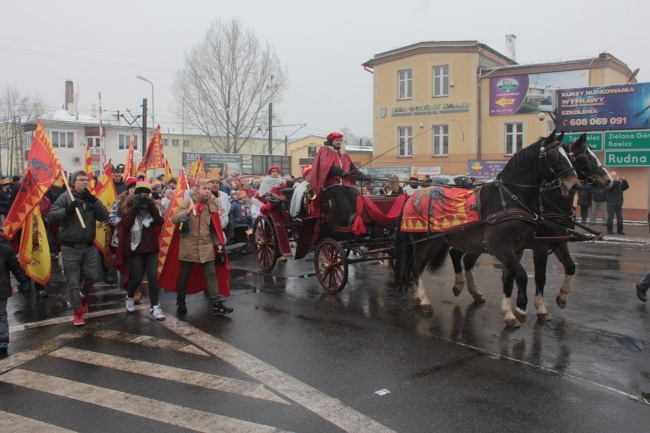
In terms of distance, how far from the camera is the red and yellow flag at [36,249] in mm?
8281

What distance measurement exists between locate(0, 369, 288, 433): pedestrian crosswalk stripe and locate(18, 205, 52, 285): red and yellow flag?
3.22 m

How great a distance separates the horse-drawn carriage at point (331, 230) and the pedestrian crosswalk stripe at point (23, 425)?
4.86 metres

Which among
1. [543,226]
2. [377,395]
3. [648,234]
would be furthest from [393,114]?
[377,395]

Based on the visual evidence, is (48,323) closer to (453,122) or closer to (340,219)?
(340,219)

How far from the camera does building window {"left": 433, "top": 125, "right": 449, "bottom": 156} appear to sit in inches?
1246

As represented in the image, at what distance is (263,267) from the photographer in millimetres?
10828

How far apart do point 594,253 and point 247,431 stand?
11.4 metres

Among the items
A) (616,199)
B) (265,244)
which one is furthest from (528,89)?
(265,244)

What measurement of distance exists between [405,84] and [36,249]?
1059 inches

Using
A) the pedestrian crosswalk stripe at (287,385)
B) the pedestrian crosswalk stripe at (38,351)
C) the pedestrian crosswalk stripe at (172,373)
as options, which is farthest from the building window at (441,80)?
the pedestrian crosswalk stripe at (172,373)

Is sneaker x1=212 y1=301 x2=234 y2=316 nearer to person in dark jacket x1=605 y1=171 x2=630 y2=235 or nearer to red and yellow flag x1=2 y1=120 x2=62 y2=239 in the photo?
red and yellow flag x1=2 y1=120 x2=62 y2=239

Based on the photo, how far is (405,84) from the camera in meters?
32.5

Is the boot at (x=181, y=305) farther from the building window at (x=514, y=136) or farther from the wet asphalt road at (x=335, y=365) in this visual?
the building window at (x=514, y=136)

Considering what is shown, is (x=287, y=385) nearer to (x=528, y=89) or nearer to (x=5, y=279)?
(x=5, y=279)
